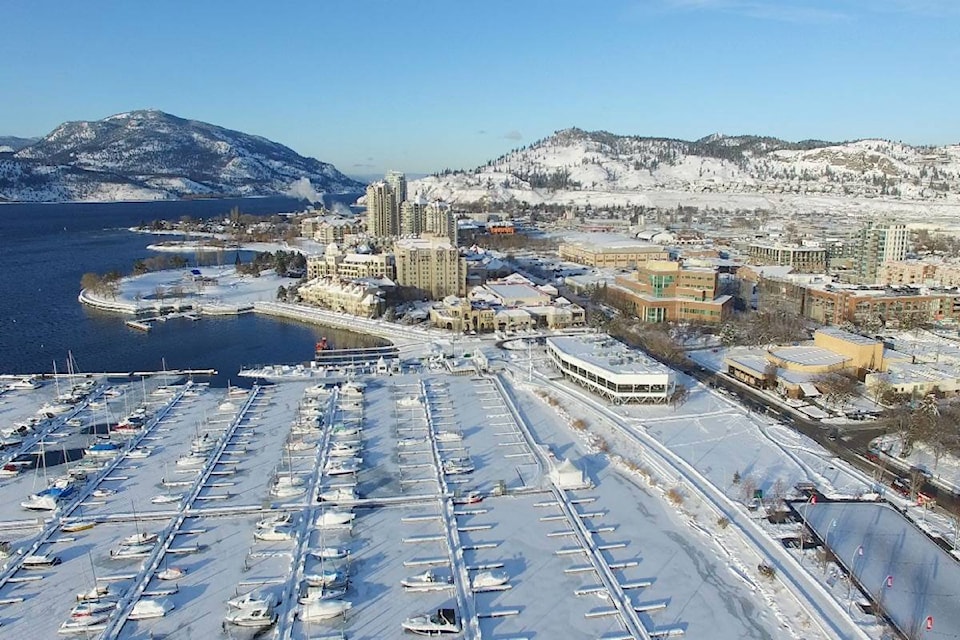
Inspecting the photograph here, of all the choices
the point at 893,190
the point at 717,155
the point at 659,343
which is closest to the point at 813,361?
the point at 659,343

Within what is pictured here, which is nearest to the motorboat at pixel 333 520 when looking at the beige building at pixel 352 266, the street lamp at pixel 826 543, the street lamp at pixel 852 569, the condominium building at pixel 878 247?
the street lamp at pixel 826 543

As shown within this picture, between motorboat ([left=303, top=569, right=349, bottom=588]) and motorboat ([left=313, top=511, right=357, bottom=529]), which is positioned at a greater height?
motorboat ([left=313, top=511, right=357, bottom=529])

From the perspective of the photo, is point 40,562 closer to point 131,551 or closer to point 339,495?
point 131,551

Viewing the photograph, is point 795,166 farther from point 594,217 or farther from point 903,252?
point 903,252

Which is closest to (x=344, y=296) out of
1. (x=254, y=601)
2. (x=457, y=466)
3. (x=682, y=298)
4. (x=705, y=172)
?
(x=682, y=298)

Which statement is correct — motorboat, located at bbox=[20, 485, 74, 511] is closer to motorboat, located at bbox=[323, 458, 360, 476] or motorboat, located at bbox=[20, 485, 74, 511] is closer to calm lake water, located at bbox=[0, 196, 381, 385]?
motorboat, located at bbox=[323, 458, 360, 476]

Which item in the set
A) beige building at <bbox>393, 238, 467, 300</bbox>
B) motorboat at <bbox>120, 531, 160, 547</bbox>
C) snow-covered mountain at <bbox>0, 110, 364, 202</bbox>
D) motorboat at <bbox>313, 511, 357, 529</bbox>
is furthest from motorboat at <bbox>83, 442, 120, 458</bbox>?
snow-covered mountain at <bbox>0, 110, 364, 202</bbox>
